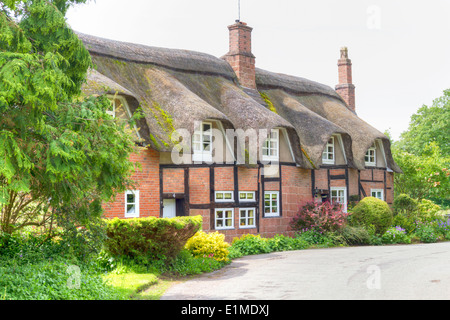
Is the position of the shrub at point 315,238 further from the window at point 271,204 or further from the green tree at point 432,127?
the green tree at point 432,127

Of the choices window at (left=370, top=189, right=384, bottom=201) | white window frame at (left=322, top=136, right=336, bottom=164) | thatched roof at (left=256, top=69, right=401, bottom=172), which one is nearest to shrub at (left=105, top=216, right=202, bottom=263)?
thatched roof at (left=256, top=69, right=401, bottom=172)

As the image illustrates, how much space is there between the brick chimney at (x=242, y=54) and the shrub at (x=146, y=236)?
12.3 meters

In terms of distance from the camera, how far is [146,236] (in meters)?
12.6

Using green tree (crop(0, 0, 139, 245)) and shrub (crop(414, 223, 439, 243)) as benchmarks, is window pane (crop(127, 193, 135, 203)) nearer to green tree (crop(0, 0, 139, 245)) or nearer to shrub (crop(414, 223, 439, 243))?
green tree (crop(0, 0, 139, 245))

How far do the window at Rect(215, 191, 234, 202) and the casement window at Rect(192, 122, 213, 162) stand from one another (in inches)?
48.6

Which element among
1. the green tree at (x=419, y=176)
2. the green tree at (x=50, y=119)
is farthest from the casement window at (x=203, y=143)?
the green tree at (x=419, y=176)

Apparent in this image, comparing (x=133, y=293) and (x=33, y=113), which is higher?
(x=33, y=113)

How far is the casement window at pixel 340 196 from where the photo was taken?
2513 centimetres

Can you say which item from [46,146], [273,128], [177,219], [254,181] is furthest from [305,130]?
[46,146]

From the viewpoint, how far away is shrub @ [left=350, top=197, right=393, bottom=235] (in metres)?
23.5

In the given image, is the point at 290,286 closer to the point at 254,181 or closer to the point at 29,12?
the point at 29,12

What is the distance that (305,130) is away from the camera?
24281 millimetres

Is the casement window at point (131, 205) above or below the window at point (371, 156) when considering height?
below
